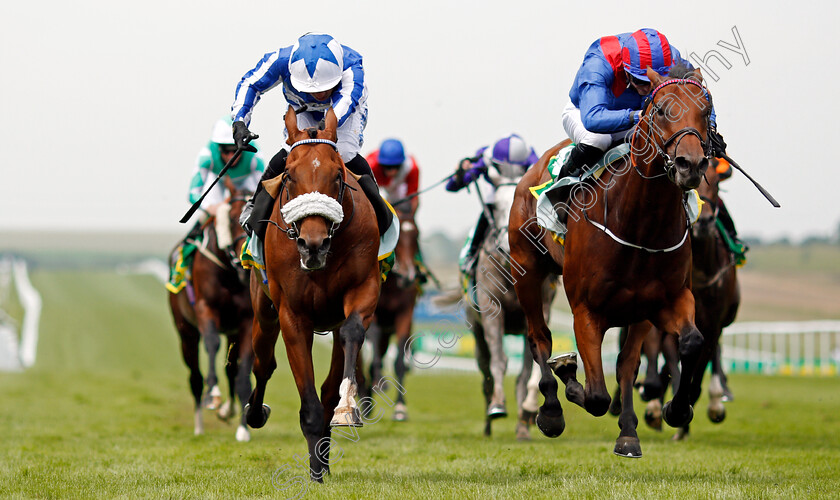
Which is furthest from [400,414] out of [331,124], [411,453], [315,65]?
[331,124]

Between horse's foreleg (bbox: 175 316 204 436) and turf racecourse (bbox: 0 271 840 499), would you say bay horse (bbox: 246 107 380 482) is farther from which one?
horse's foreleg (bbox: 175 316 204 436)

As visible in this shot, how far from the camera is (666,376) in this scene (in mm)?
7824

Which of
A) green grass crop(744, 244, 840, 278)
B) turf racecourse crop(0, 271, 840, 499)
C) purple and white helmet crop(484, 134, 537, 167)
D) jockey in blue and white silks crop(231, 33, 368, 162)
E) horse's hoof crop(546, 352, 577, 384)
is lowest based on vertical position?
turf racecourse crop(0, 271, 840, 499)

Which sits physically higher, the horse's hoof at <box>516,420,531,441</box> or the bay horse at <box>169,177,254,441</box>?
the bay horse at <box>169,177,254,441</box>

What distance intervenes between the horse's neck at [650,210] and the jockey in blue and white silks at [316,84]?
1936 millimetres

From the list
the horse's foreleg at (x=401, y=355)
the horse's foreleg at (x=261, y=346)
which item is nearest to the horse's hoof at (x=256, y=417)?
the horse's foreleg at (x=261, y=346)

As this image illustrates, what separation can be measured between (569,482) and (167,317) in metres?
37.5

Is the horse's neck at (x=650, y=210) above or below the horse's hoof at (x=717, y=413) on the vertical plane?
above

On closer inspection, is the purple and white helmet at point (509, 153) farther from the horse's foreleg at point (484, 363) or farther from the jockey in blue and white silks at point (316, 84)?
the jockey in blue and white silks at point (316, 84)

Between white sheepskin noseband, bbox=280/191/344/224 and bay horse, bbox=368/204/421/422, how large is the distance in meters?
6.62

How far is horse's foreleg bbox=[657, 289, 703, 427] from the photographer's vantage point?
6008 mm

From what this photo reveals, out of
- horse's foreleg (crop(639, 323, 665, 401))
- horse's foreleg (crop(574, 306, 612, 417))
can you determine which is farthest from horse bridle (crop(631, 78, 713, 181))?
horse's foreleg (crop(639, 323, 665, 401))

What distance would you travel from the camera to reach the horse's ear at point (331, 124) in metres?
6.56

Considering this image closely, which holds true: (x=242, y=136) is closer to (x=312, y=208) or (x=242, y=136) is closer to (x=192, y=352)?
(x=312, y=208)
